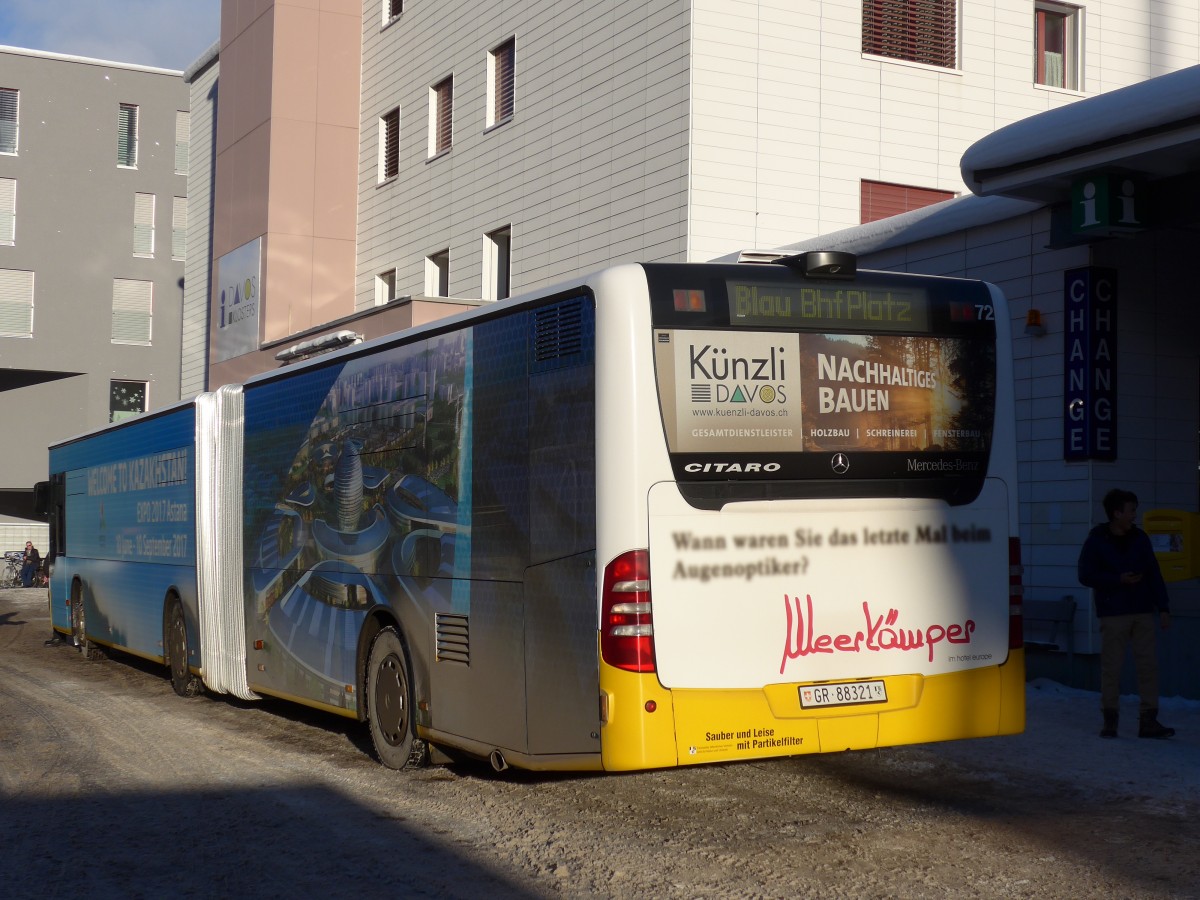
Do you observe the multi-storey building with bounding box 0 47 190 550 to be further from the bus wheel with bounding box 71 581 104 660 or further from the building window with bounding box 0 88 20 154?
the bus wheel with bounding box 71 581 104 660

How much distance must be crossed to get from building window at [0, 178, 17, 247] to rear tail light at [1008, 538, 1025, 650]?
48.2m

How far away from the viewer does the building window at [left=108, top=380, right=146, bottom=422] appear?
52.4 m

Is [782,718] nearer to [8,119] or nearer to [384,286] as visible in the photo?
[384,286]

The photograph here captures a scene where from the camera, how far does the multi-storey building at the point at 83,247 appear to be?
50344 millimetres

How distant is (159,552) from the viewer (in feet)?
48.1

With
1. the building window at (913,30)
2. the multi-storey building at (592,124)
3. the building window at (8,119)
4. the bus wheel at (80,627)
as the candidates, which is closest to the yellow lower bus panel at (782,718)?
the multi-storey building at (592,124)

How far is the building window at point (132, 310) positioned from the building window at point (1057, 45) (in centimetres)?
3783

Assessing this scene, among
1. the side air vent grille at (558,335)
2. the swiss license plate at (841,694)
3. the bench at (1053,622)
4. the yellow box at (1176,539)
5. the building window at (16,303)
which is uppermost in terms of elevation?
the building window at (16,303)

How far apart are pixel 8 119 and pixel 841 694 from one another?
49.8 meters

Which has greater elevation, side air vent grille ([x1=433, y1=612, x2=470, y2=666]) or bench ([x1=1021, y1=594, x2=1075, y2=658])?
side air vent grille ([x1=433, y1=612, x2=470, y2=666])

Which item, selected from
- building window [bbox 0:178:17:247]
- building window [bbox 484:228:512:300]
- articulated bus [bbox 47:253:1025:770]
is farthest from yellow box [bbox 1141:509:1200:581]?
building window [bbox 0:178:17:247]

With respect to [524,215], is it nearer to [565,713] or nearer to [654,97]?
[654,97]

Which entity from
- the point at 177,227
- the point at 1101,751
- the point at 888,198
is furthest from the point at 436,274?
the point at 177,227

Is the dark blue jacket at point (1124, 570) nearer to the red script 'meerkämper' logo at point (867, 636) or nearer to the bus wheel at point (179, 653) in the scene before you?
the red script 'meerkämper' logo at point (867, 636)
